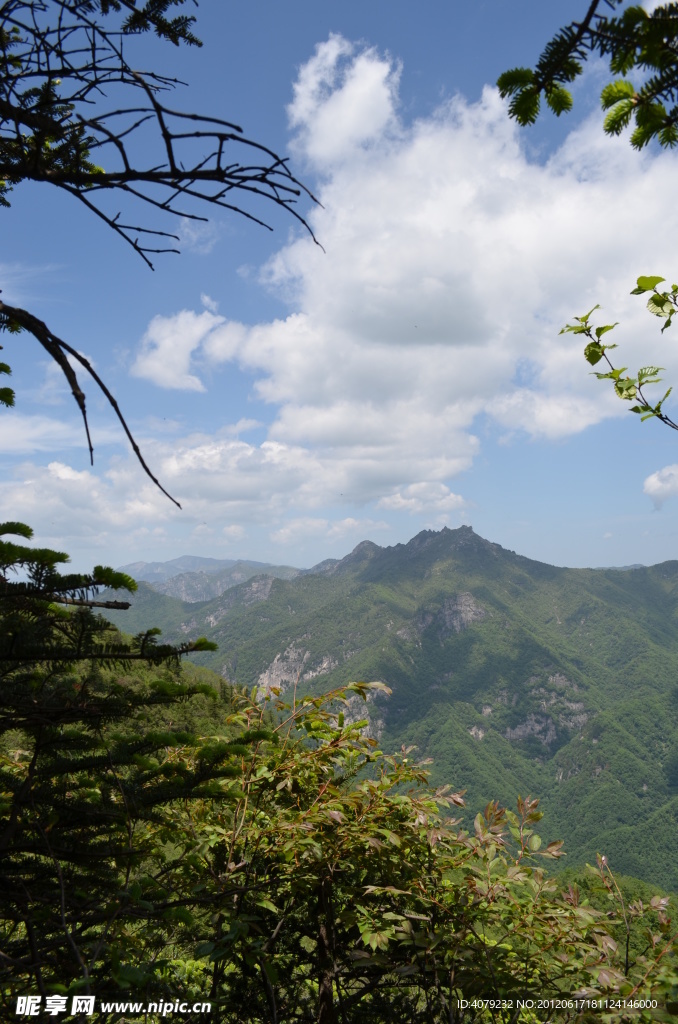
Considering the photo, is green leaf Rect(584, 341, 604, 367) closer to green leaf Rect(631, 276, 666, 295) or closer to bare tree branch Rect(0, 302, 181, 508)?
green leaf Rect(631, 276, 666, 295)

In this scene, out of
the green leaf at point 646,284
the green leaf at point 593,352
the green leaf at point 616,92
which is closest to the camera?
the green leaf at point 616,92

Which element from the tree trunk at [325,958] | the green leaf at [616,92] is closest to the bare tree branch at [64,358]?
the green leaf at [616,92]

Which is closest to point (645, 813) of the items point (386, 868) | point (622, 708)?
point (622, 708)

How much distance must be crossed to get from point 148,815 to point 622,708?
212971 millimetres

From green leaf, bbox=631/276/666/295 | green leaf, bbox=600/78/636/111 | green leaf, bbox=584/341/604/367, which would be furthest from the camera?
green leaf, bbox=584/341/604/367

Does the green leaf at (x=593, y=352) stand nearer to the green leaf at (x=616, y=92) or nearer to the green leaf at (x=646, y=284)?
the green leaf at (x=646, y=284)

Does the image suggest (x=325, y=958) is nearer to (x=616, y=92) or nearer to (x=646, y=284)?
(x=646, y=284)

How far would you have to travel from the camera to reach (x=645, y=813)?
444 ft

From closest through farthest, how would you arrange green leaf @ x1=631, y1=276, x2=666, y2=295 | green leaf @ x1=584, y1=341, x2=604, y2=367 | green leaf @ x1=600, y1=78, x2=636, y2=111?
green leaf @ x1=600, y1=78, x2=636, y2=111 → green leaf @ x1=631, y1=276, x2=666, y2=295 → green leaf @ x1=584, y1=341, x2=604, y2=367

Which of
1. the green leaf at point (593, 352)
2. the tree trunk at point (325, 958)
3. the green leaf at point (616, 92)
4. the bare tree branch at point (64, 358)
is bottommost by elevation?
the tree trunk at point (325, 958)

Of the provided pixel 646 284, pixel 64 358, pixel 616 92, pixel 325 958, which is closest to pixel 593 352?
pixel 646 284

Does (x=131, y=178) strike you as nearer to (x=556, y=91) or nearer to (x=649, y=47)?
(x=556, y=91)

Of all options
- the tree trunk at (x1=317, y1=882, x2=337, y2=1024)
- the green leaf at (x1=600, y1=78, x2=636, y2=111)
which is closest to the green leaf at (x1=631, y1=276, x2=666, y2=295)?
the green leaf at (x1=600, y1=78, x2=636, y2=111)

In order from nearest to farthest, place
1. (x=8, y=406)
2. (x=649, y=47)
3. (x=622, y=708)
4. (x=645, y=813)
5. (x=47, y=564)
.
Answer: (x=649, y=47) → (x=47, y=564) → (x=8, y=406) → (x=645, y=813) → (x=622, y=708)
